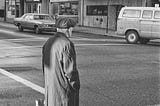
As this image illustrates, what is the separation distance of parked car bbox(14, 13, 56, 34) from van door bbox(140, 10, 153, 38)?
745cm

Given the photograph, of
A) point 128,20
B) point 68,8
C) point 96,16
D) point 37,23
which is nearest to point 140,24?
point 128,20

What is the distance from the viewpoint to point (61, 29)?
3.82 meters

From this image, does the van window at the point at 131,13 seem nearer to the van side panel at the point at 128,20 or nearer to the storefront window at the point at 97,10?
the van side panel at the point at 128,20

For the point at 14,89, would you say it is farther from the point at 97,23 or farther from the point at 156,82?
the point at 97,23

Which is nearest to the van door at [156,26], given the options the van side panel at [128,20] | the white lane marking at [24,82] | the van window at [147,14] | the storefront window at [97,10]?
the van window at [147,14]

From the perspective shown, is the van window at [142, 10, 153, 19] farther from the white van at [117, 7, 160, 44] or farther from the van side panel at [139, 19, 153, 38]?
the van side panel at [139, 19, 153, 38]

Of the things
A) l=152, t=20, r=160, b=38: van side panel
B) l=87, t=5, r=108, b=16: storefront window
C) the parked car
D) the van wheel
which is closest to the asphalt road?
l=152, t=20, r=160, b=38: van side panel

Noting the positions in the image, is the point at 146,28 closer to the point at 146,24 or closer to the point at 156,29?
the point at 146,24

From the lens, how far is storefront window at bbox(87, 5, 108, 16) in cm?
3412

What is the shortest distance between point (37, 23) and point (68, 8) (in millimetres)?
14395

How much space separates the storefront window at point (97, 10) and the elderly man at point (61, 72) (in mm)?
30546

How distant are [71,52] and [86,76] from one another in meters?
6.07

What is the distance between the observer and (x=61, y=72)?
140 inches

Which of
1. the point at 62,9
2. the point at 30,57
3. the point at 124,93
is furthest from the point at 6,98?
the point at 62,9
